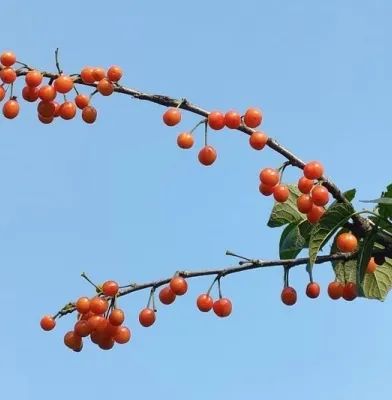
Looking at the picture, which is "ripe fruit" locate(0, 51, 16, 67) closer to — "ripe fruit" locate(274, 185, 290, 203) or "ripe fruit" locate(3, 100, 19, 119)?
"ripe fruit" locate(3, 100, 19, 119)

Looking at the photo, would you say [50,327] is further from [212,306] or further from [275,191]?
[275,191]

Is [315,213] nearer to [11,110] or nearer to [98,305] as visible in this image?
[98,305]

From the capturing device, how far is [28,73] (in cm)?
291

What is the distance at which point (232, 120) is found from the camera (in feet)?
9.10

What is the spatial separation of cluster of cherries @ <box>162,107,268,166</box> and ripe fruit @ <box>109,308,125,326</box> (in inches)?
29.7

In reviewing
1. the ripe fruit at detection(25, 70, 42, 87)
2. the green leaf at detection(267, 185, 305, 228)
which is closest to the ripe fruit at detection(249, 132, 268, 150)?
the green leaf at detection(267, 185, 305, 228)

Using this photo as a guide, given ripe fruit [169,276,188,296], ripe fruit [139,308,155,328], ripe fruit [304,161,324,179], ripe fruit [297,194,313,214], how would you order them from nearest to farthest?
ripe fruit [304,161,324,179], ripe fruit [297,194,313,214], ripe fruit [169,276,188,296], ripe fruit [139,308,155,328]

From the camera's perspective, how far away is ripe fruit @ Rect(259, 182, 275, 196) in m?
2.74

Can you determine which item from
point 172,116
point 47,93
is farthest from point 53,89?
point 172,116

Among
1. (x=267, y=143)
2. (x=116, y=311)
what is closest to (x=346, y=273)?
(x=267, y=143)

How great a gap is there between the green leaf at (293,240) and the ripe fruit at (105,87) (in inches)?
41.1

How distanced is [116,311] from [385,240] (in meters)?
1.19

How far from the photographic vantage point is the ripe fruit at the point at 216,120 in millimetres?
2754

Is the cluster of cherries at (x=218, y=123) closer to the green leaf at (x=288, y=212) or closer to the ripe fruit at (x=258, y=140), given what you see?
the ripe fruit at (x=258, y=140)
